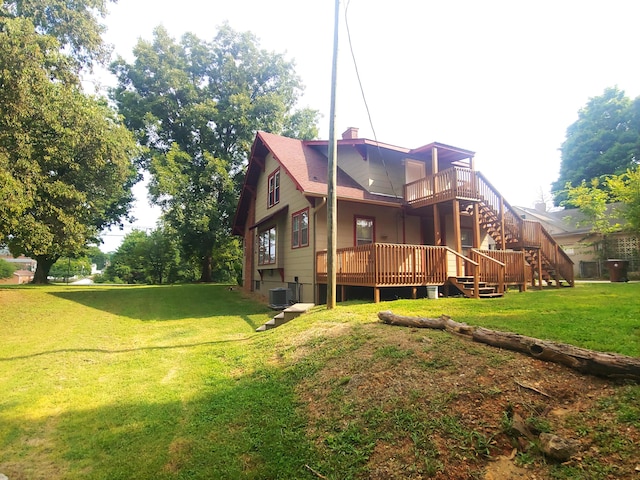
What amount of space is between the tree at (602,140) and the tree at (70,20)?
35.1 meters

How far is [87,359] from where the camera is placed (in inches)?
280

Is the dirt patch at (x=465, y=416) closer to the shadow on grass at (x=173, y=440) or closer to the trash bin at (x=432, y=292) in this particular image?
the shadow on grass at (x=173, y=440)

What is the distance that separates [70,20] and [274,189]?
9849 millimetres

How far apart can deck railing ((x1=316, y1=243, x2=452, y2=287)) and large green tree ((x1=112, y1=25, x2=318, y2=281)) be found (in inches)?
631

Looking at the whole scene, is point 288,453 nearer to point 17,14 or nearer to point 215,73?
point 17,14

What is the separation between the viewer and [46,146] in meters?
14.6

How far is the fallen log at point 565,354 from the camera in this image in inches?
125

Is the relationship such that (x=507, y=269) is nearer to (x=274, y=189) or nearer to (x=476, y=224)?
(x=476, y=224)

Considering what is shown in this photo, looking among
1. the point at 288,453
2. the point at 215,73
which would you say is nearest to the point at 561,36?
the point at 288,453

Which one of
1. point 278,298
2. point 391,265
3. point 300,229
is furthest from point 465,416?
point 300,229

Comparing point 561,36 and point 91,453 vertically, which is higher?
point 561,36

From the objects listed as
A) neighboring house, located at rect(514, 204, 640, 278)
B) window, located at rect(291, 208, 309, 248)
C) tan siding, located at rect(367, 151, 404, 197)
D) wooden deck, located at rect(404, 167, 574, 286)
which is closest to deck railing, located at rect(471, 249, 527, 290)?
wooden deck, located at rect(404, 167, 574, 286)

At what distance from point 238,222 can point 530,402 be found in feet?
69.1

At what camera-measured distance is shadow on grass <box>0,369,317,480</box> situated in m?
3.24
